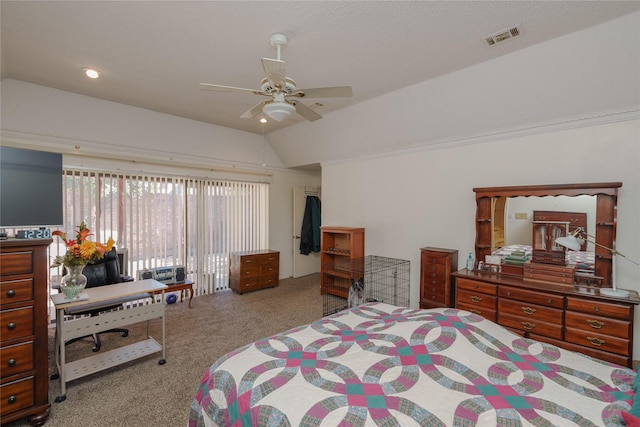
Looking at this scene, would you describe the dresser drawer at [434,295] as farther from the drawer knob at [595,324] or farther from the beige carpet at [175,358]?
the beige carpet at [175,358]

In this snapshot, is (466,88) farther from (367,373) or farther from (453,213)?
(367,373)

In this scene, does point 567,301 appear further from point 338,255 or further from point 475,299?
point 338,255

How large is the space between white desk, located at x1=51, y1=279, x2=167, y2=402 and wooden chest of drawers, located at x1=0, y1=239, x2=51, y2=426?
0.25 metres

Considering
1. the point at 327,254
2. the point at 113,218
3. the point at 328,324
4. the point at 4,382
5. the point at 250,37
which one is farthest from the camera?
the point at 327,254

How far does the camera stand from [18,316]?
188cm

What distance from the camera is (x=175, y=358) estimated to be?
9.27 ft

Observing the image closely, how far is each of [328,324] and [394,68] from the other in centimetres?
246

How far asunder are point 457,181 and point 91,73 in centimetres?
434

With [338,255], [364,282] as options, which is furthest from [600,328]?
[338,255]

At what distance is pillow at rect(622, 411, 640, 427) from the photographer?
0.98 m

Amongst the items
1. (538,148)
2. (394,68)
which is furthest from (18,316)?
(538,148)

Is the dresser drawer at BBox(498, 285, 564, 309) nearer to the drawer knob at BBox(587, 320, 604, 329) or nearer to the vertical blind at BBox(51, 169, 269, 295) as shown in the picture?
the drawer knob at BBox(587, 320, 604, 329)

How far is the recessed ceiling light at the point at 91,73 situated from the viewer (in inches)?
115

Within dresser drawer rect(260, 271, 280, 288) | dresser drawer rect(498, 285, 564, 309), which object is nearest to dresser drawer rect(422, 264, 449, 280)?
dresser drawer rect(498, 285, 564, 309)
